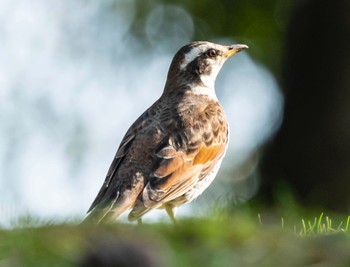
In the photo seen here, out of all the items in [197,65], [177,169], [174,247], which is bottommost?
[177,169]

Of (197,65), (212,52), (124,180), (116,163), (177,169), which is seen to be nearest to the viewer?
(124,180)

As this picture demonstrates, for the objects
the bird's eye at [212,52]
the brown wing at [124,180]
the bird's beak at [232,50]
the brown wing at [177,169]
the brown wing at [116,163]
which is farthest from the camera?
the bird's beak at [232,50]

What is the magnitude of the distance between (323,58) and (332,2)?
0.91 m

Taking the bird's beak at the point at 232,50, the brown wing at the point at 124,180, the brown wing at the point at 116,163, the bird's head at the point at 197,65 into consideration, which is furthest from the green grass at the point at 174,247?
the bird's beak at the point at 232,50

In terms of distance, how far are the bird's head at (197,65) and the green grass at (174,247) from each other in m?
6.42

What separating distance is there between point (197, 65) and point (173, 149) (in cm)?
156

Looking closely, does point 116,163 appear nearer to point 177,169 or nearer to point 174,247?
point 177,169

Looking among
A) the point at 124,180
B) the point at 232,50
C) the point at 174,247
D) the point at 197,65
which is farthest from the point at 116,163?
the point at 174,247

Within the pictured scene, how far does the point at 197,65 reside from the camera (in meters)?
11.4

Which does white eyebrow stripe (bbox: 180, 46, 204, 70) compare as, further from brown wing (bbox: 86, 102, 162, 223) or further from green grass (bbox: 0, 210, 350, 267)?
green grass (bbox: 0, 210, 350, 267)

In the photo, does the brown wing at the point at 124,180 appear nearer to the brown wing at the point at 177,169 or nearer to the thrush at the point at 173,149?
the thrush at the point at 173,149

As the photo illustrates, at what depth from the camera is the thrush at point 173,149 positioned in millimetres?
9406

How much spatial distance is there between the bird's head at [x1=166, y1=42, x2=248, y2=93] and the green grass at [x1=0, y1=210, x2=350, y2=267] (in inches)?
253

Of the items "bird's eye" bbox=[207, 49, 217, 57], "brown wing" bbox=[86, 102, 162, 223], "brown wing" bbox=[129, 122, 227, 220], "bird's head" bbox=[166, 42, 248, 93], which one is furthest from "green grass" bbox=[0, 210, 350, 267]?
"bird's eye" bbox=[207, 49, 217, 57]
